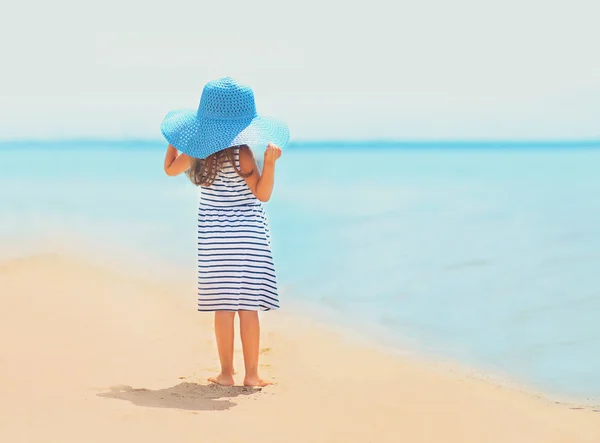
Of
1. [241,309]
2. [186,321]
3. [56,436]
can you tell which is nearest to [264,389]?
[241,309]

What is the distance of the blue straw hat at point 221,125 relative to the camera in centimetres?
371

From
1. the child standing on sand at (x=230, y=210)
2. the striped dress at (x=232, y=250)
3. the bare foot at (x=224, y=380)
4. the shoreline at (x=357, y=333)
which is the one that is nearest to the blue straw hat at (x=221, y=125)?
the child standing on sand at (x=230, y=210)

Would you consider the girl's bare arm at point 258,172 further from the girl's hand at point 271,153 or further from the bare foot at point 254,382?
the bare foot at point 254,382

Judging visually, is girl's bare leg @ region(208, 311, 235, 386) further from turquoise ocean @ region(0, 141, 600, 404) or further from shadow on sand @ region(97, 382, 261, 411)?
turquoise ocean @ region(0, 141, 600, 404)

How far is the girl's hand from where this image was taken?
3721 millimetres

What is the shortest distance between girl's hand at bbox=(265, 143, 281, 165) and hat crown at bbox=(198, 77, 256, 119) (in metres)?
0.20

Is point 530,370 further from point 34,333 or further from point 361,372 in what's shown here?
point 34,333

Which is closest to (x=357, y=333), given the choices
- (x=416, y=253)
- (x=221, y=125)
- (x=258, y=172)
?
(x=258, y=172)

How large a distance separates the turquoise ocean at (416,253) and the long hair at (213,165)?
1.89m

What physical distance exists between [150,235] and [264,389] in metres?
5.63

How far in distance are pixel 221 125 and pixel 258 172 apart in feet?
0.86

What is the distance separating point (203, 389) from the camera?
12.2ft

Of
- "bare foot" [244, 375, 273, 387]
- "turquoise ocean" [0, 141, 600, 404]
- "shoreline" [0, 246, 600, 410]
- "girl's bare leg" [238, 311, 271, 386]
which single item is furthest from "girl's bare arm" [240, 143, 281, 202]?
"turquoise ocean" [0, 141, 600, 404]

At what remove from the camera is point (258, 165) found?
3803 millimetres
